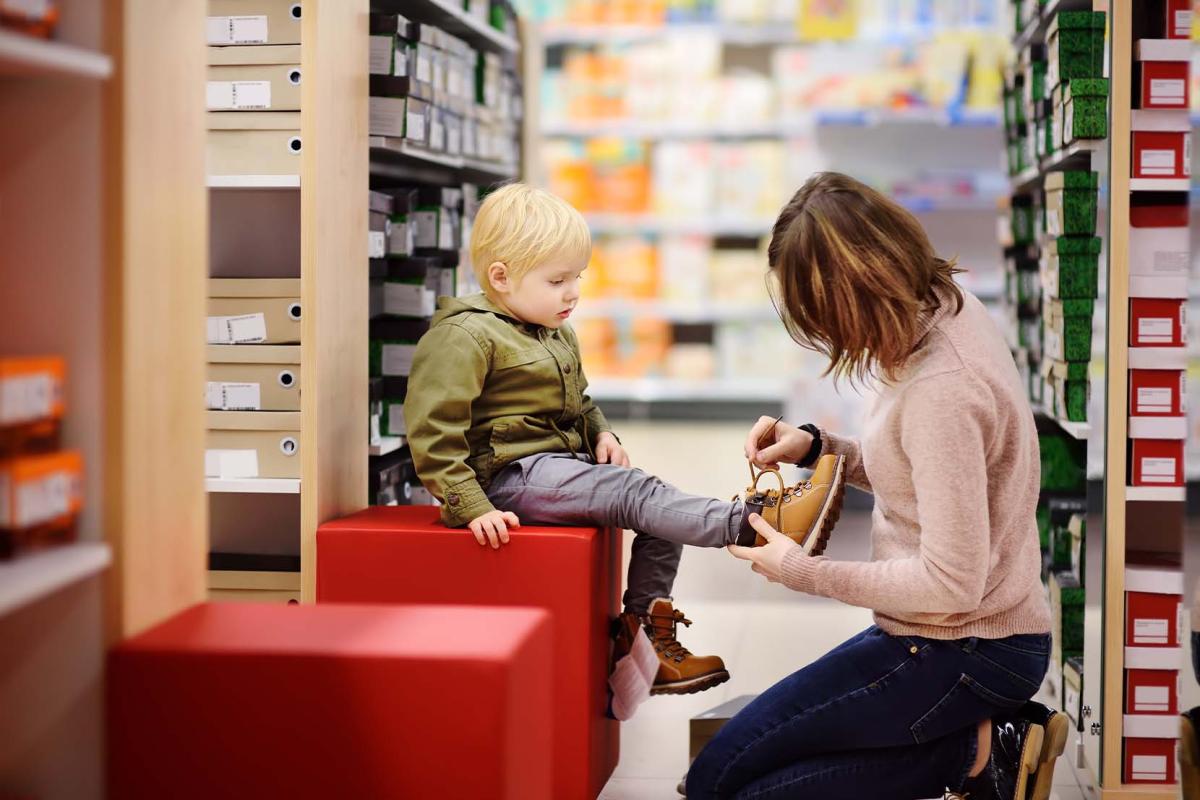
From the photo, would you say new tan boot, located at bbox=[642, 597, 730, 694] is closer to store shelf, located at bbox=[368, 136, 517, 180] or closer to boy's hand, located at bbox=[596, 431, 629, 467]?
boy's hand, located at bbox=[596, 431, 629, 467]

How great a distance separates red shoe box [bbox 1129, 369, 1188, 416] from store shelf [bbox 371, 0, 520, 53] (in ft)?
6.26

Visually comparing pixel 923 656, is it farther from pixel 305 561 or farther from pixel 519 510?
pixel 305 561

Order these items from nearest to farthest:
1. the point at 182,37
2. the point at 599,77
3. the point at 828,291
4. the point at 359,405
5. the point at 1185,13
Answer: the point at 182,37, the point at 828,291, the point at 1185,13, the point at 359,405, the point at 599,77

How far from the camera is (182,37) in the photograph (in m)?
1.95

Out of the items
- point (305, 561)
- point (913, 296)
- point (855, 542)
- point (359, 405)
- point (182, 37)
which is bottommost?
point (855, 542)

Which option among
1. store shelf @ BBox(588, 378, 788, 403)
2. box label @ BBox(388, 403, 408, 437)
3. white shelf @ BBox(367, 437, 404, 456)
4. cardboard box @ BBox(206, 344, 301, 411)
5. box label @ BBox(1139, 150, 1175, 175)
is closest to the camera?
box label @ BBox(1139, 150, 1175, 175)

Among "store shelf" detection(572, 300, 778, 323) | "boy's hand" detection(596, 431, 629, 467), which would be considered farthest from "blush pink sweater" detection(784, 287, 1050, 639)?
"store shelf" detection(572, 300, 778, 323)

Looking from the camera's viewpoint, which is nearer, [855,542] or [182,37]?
[182,37]

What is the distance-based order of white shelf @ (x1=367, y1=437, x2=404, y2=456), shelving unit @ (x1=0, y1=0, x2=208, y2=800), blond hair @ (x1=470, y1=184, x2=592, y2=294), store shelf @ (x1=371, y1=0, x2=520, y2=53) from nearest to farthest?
shelving unit @ (x1=0, y1=0, x2=208, y2=800), blond hair @ (x1=470, y1=184, x2=592, y2=294), white shelf @ (x1=367, y1=437, x2=404, y2=456), store shelf @ (x1=371, y1=0, x2=520, y2=53)

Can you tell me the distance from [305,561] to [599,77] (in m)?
6.15

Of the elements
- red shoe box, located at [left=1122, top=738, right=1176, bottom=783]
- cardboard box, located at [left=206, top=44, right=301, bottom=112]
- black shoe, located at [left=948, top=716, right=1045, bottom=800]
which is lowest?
red shoe box, located at [left=1122, top=738, right=1176, bottom=783]

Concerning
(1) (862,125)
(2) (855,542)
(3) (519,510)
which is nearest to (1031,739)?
(3) (519,510)

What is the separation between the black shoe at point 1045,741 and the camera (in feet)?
7.87

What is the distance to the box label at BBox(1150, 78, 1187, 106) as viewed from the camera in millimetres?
2682
